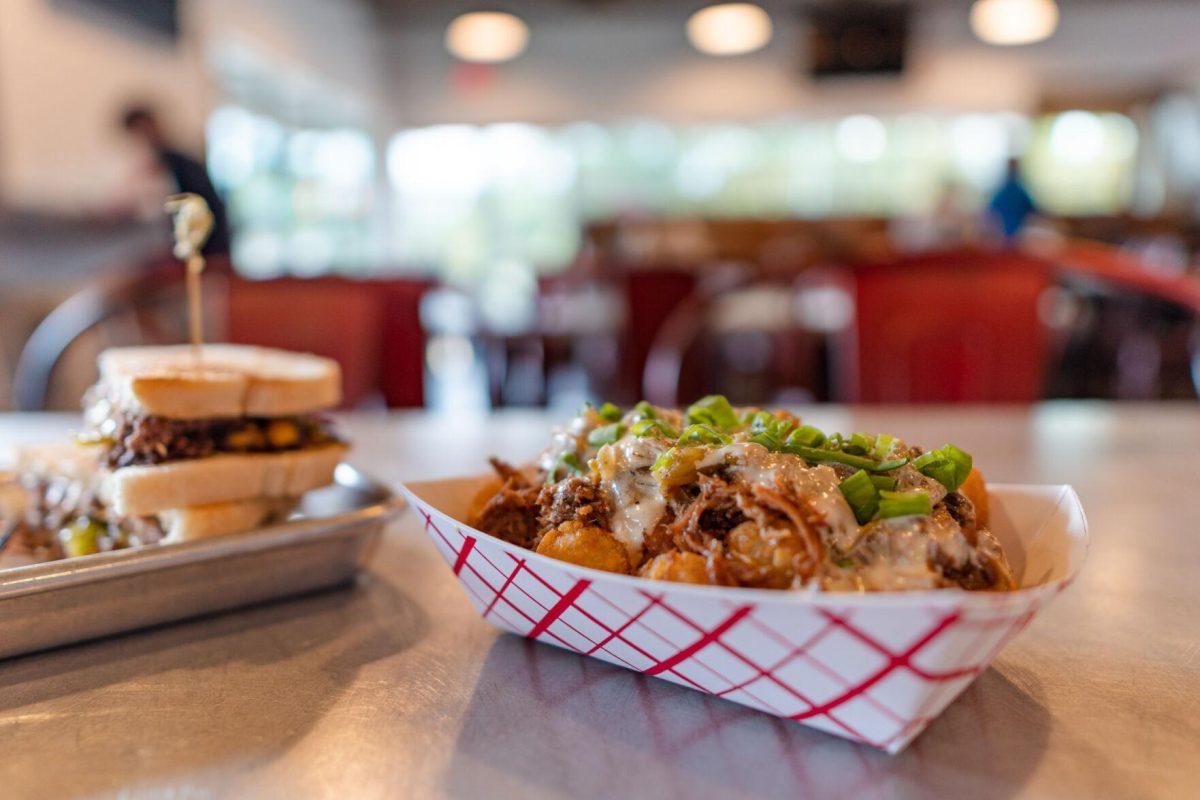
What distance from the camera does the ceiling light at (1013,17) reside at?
224 inches

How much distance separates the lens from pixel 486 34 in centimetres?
603

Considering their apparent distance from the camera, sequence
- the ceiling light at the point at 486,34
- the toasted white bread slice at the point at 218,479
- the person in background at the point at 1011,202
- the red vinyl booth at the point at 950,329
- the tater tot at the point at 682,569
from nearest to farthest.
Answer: the tater tot at the point at 682,569 < the toasted white bread slice at the point at 218,479 < the red vinyl booth at the point at 950,329 < the ceiling light at the point at 486,34 < the person in background at the point at 1011,202

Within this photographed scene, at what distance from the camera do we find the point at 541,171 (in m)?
10.6

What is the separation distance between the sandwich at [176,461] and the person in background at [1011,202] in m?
7.88

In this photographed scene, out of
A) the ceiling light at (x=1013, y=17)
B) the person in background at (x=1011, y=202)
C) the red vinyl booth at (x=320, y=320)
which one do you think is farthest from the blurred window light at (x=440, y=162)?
the red vinyl booth at (x=320, y=320)

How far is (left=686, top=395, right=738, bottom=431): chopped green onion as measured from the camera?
0.70m

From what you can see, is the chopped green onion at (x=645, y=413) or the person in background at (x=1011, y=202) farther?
the person in background at (x=1011, y=202)

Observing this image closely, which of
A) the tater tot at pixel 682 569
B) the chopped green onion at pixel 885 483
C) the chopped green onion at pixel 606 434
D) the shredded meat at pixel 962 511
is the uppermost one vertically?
the chopped green onion at pixel 606 434

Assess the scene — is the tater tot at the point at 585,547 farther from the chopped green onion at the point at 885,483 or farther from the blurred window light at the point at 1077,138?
the blurred window light at the point at 1077,138

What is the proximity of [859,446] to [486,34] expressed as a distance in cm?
608

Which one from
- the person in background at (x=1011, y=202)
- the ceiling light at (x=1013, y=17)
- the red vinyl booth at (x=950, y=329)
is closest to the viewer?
the red vinyl booth at (x=950, y=329)

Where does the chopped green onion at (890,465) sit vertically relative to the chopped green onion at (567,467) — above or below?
above

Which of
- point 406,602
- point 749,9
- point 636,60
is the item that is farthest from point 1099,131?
point 406,602

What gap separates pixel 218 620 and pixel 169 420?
0.25 meters
